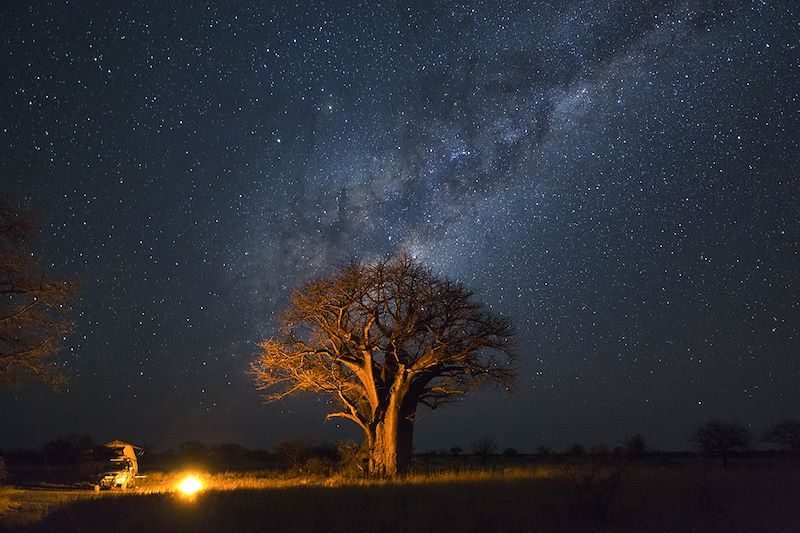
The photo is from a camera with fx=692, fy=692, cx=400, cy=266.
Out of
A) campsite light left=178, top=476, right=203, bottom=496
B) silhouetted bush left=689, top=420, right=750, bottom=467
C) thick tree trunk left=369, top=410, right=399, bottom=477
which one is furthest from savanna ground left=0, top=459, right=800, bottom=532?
silhouetted bush left=689, top=420, right=750, bottom=467

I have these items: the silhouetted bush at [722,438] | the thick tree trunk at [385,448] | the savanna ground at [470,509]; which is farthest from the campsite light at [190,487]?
the silhouetted bush at [722,438]

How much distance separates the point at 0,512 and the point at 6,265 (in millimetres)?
7253

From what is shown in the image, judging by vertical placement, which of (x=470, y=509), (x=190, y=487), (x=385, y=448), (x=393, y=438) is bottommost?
(x=190, y=487)

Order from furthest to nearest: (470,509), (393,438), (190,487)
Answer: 1. (393,438)
2. (190,487)
3. (470,509)

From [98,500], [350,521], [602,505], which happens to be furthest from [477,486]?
[98,500]

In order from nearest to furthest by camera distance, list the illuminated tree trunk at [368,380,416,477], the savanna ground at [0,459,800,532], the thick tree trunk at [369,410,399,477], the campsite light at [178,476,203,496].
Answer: the savanna ground at [0,459,800,532] → the campsite light at [178,476,203,496] → the thick tree trunk at [369,410,399,477] → the illuminated tree trunk at [368,380,416,477]

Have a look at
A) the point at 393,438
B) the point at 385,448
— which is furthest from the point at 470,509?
the point at 385,448

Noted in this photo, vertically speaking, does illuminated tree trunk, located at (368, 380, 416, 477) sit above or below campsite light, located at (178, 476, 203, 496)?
above

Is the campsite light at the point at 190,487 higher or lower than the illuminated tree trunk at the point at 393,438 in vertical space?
lower

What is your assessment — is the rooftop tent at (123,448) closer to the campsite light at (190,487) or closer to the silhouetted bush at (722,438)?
the campsite light at (190,487)

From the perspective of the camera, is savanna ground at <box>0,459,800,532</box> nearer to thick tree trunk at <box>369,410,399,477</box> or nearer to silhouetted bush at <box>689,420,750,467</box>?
thick tree trunk at <box>369,410,399,477</box>

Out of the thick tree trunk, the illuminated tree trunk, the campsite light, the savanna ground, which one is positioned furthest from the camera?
the illuminated tree trunk

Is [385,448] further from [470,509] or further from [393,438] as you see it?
[470,509]

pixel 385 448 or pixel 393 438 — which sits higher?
pixel 393 438
